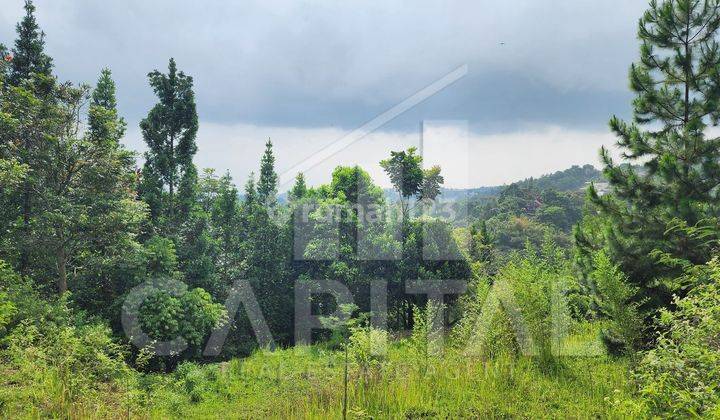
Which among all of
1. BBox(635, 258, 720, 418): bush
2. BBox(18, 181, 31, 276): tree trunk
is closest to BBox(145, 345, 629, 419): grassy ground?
BBox(635, 258, 720, 418): bush

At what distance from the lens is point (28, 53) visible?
444 inches

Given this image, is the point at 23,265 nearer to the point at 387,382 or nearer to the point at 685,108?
the point at 387,382

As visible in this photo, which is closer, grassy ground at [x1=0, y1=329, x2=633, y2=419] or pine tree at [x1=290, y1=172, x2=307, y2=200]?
grassy ground at [x1=0, y1=329, x2=633, y2=419]

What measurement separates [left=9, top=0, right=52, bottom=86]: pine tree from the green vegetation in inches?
2.4

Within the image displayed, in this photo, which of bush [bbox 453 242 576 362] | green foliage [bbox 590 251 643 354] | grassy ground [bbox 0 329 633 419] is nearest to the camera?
grassy ground [bbox 0 329 633 419]

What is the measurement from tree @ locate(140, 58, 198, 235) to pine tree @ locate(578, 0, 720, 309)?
12.4 m

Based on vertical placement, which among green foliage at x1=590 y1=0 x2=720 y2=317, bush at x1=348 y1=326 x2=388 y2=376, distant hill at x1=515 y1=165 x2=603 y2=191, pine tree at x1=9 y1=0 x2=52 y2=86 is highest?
distant hill at x1=515 y1=165 x2=603 y2=191

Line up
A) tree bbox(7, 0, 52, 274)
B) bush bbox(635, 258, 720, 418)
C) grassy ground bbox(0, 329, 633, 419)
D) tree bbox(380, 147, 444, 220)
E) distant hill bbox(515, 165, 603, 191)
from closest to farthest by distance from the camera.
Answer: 1. bush bbox(635, 258, 720, 418)
2. grassy ground bbox(0, 329, 633, 419)
3. tree bbox(7, 0, 52, 274)
4. tree bbox(380, 147, 444, 220)
5. distant hill bbox(515, 165, 603, 191)

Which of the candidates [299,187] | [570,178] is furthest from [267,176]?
[570,178]

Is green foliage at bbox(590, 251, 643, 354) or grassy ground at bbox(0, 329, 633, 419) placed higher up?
green foliage at bbox(590, 251, 643, 354)

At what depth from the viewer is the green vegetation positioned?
18.4 ft

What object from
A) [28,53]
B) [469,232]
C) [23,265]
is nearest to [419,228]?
[469,232]

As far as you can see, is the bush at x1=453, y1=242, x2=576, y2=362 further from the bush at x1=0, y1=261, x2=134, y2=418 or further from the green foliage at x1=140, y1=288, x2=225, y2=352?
the green foliage at x1=140, y1=288, x2=225, y2=352

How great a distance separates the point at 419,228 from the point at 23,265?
1119 cm
